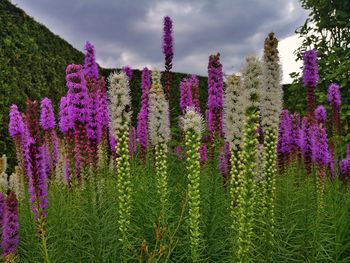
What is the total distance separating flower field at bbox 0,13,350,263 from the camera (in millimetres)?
3303

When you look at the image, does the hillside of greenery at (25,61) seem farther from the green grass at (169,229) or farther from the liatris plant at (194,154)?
the liatris plant at (194,154)

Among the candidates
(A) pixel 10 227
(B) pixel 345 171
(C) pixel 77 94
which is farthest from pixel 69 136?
(B) pixel 345 171

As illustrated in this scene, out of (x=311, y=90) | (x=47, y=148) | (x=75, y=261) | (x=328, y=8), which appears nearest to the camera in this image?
(x=75, y=261)

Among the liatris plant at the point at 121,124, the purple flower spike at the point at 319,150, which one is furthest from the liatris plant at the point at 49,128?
the purple flower spike at the point at 319,150

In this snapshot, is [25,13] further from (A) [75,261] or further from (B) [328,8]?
(A) [75,261]

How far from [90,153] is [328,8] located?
12462 mm

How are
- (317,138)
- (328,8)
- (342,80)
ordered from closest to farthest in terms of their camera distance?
(317,138) < (342,80) < (328,8)

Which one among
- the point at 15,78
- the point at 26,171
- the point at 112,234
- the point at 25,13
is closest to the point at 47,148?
the point at 26,171

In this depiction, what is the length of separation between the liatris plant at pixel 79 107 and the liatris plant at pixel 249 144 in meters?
1.99

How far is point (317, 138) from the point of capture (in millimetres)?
6141

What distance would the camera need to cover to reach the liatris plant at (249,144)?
312 cm

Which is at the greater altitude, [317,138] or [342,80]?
[342,80]

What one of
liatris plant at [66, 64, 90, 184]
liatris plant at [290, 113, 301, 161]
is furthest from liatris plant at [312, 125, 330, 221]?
liatris plant at [66, 64, 90, 184]

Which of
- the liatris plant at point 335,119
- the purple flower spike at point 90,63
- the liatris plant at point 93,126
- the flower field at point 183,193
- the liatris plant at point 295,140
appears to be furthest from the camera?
the liatris plant at point 335,119
